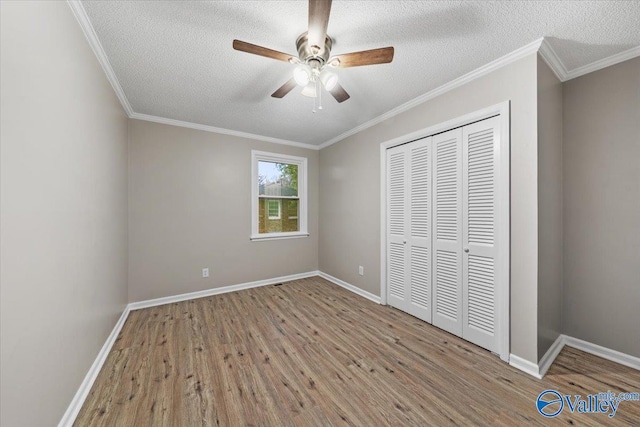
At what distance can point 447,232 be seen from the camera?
8.16ft

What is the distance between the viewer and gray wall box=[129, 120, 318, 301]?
124 inches

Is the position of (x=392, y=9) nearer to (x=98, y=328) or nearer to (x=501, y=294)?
(x=501, y=294)

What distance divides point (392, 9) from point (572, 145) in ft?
6.99

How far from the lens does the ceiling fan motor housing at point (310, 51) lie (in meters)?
1.63

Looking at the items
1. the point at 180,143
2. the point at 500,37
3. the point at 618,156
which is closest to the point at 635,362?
the point at 618,156

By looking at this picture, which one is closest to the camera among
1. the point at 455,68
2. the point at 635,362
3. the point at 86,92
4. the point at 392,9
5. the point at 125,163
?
the point at 392,9

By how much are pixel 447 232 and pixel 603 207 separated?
125 cm

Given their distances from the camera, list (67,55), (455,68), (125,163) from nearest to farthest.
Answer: (67,55)
(455,68)
(125,163)

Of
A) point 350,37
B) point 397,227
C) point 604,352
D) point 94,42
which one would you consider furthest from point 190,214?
point 604,352

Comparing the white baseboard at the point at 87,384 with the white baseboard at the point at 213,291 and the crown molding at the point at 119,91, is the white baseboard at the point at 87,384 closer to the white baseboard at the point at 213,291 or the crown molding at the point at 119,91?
the white baseboard at the point at 213,291

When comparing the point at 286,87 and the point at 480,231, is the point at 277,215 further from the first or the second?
the point at 480,231

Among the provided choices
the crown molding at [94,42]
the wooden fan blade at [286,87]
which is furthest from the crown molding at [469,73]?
the wooden fan blade at [286,87]

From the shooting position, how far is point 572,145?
223cm

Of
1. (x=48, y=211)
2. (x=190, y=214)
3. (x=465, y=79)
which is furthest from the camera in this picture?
(x=190, y=214)
